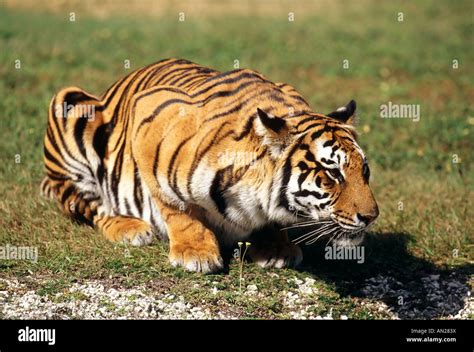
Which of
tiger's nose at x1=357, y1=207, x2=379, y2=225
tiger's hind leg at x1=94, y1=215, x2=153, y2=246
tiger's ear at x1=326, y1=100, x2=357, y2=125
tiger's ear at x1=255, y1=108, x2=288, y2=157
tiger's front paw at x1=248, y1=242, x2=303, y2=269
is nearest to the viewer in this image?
tiger's nose at x1=357, y1=207, x2=379, y2=225

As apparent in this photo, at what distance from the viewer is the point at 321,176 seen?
4.76 meters

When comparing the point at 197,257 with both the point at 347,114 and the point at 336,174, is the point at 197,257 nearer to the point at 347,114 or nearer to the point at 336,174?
the point at 336,174

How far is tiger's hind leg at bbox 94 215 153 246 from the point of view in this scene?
18.8ft

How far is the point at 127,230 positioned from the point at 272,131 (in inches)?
60.3

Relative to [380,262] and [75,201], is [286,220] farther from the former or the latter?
[75,201]

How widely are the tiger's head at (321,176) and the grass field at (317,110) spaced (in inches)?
24.1

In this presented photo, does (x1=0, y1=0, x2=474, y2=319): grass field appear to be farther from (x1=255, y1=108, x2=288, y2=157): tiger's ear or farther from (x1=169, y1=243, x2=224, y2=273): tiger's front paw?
(x1=255, y1=108, x2=288, y2=157): tiger's ear

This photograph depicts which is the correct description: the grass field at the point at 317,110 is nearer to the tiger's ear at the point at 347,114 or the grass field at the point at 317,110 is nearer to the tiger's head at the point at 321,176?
the tiger's head at the point at 321,176

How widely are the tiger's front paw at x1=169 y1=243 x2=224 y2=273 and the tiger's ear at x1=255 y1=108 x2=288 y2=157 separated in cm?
88

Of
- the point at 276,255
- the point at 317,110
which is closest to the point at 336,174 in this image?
the point at 276,255

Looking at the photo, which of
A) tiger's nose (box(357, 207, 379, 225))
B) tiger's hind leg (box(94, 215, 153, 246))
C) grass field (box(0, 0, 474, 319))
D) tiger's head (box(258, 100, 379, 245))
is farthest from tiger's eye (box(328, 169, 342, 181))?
tiger's hind leg (box(94, 215, 153, 246))

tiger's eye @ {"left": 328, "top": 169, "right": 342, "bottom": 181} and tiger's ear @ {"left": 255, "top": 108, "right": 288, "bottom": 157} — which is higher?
tiger's ear @ {"left": 255, "top": 108, "right": 288, "bottom": 157}
